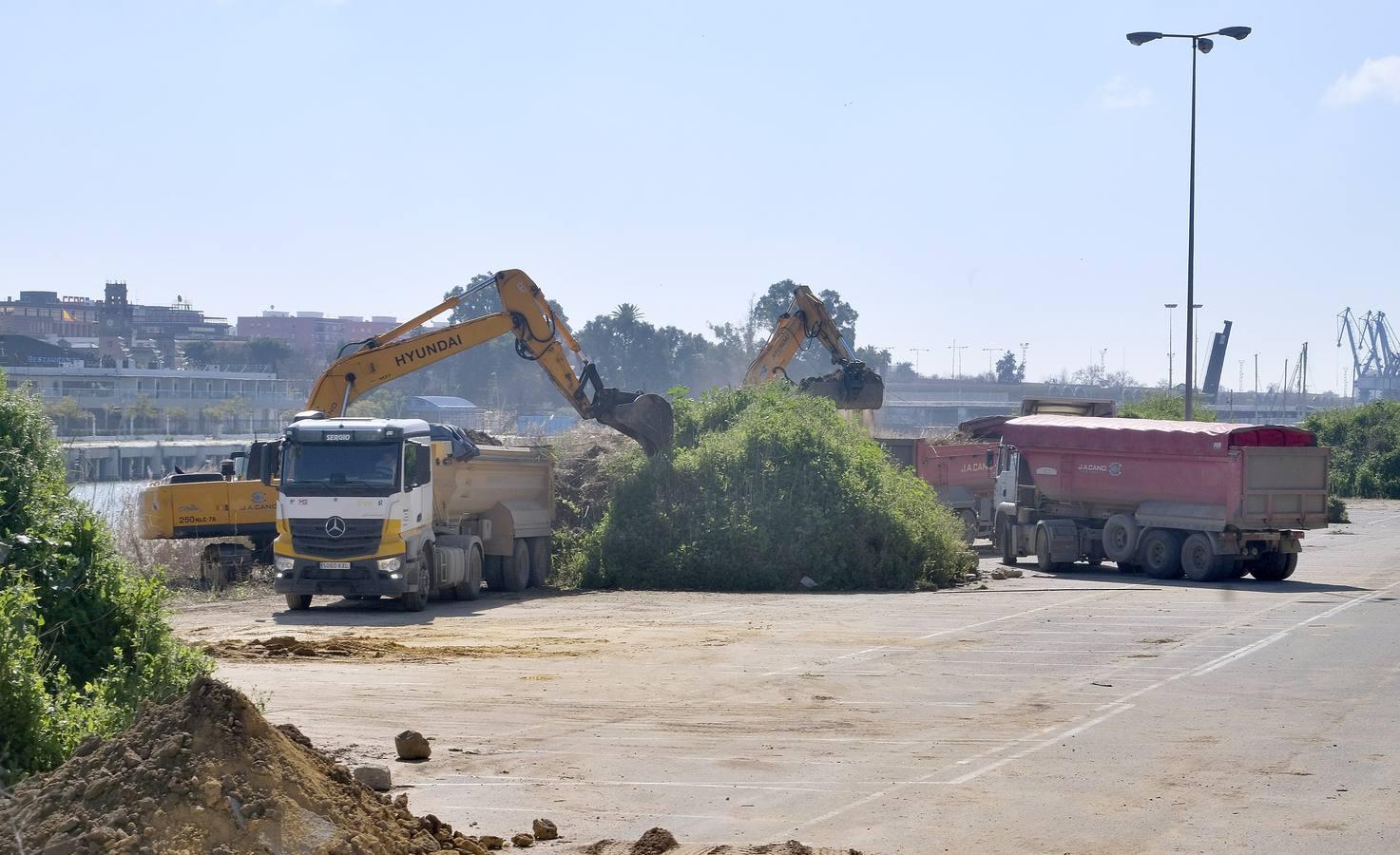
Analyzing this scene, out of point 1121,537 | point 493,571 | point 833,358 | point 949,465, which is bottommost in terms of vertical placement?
point 493,571

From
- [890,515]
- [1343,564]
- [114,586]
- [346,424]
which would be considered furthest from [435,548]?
[1343,564]

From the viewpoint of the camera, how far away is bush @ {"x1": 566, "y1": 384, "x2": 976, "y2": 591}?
27.6 m

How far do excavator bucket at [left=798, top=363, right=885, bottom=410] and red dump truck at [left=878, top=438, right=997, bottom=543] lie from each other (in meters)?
1.74

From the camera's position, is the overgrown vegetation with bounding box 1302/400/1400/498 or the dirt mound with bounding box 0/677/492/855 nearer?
the dirt mound with bounding box 0/677/492/855

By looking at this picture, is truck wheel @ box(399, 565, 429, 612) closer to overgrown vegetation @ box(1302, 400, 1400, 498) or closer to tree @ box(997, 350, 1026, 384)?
overgrown vegetation @ box(1302, 400, 1400, 498)

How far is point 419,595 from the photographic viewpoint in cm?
2350

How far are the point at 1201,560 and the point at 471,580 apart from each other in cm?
1452

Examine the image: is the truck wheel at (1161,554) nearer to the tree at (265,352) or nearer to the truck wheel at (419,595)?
the truck wheel at (419,595)

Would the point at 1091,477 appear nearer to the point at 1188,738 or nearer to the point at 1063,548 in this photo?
the point at 1063,548

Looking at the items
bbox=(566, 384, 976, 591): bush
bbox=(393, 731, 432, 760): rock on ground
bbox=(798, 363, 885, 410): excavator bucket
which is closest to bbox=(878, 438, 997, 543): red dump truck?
bbox=(798, 363, 885, 410): excavator bucket

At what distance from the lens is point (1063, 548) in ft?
105

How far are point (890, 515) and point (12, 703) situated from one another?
20672mm

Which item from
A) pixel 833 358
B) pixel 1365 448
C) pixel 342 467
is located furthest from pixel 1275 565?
pixel 1365 448

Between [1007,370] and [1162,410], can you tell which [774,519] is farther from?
[1007,370]
